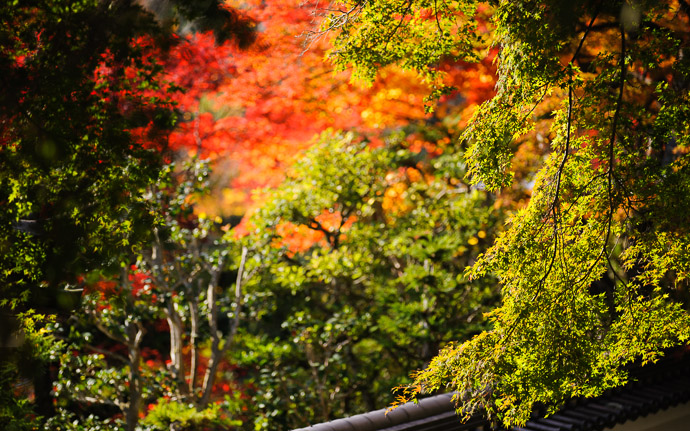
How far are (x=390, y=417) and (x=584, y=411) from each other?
1878 mm

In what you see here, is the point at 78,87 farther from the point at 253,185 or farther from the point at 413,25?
the point at 253,185

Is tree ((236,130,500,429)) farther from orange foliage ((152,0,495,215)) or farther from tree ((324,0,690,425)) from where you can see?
tree ((324,0,690,425))

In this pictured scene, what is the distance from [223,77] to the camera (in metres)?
8.32

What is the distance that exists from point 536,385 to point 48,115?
7.85 ft

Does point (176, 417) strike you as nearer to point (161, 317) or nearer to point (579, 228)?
point (161, 317)

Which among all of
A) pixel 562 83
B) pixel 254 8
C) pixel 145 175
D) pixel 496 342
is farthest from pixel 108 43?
pixel 254 8

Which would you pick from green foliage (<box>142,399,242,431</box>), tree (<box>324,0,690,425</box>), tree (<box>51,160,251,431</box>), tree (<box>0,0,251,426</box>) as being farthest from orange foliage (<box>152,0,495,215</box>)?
tree (<box>0,0,251,426</box>)

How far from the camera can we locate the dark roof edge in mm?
3763

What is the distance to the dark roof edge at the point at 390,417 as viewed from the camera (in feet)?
12.3

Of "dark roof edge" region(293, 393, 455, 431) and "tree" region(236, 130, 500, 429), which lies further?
"tree" region(236, 130, 500, 429)

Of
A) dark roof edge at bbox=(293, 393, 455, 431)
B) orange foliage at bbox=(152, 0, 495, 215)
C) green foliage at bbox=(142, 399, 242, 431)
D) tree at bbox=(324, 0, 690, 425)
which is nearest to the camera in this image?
tree at bbox=(324, 0, 690, 425)

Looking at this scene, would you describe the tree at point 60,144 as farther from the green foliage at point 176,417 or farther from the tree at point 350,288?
the tree at point 350,288

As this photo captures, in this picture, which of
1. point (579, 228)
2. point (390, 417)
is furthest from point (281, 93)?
point (579, 228)

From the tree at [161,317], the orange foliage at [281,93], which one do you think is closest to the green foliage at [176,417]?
the tree at [161,317]
